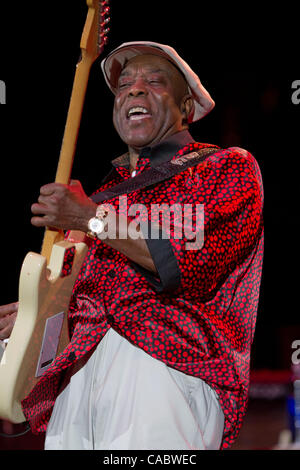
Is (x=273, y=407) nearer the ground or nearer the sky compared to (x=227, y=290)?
nearer the ground

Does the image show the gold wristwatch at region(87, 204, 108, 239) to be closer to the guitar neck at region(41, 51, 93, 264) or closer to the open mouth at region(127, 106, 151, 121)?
the guitar neck at region(41, 51, 93, 264)

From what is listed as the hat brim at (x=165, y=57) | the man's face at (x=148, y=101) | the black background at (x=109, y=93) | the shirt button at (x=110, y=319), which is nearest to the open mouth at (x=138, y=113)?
the man's face at (x=148, y=101)

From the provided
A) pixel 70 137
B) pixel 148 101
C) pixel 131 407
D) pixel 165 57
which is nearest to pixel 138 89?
pixel 148 101

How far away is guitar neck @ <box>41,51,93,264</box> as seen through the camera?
1.90 meters

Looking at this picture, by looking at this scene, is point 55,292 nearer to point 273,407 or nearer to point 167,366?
point 167,366

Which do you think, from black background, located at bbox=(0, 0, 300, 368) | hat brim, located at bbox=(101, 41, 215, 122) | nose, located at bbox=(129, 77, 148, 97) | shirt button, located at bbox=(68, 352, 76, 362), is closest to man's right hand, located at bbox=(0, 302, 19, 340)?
shirt button, located at bbox=(68, 352, 76, 362)

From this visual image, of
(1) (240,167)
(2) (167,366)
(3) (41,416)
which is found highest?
(1) (240,167)

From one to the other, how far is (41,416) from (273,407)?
4.53 metres

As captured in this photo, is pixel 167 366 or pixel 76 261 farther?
pixel 76 261

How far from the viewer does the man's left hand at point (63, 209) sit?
1.62 m

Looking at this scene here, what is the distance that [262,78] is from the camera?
434 cm

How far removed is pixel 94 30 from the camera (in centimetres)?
212

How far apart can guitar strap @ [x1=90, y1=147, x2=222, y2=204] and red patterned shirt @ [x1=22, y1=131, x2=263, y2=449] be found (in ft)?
0.06

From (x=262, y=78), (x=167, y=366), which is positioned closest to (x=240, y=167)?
(x=167, y=366)
